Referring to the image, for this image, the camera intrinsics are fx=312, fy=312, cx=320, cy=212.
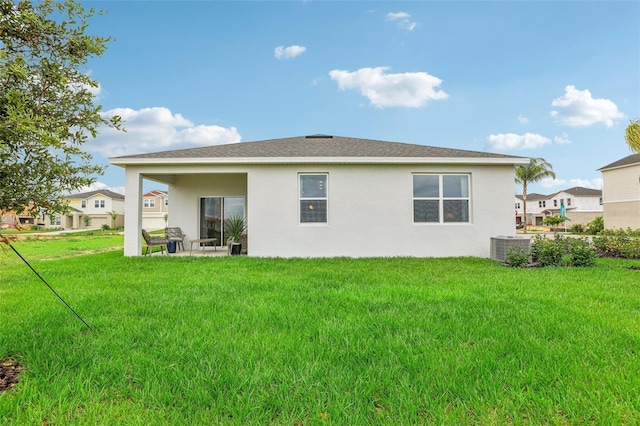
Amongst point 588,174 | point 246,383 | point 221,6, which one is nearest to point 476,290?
point 246,383

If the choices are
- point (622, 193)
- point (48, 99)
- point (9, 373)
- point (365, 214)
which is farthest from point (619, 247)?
point (622, 193)

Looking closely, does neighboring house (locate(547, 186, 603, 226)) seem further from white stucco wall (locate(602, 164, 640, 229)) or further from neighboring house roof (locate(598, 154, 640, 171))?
neighboring house roof (locate(598, 154, 640, 171))

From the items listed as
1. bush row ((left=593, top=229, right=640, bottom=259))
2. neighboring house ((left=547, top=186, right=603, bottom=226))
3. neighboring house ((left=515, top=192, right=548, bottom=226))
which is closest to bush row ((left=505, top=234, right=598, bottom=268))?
bush row ((left=593, top=229, right=640, bottom=259))

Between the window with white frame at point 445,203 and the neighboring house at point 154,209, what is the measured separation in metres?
39.4

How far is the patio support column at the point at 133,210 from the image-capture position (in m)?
10.3

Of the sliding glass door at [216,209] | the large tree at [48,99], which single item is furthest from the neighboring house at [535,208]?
the large tree at [48,99]

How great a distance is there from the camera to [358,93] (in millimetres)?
17656

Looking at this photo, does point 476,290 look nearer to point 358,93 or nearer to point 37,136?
point 37,136

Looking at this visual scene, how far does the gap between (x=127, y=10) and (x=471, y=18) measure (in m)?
11.9

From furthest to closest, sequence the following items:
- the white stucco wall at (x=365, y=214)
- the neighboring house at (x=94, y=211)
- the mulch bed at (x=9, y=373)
Result: the neighboring house at (x=94, y=211)
the white stucco wall at (x=365, y=214)
the mulch bed at (x=9, y=373)

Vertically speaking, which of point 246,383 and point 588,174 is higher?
point 588,174

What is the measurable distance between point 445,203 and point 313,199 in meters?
4.48

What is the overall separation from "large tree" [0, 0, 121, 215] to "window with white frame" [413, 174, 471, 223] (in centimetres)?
935

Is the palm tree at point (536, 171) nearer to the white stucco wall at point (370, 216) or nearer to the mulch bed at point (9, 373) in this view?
the white stucco wall at point (370, 216)
